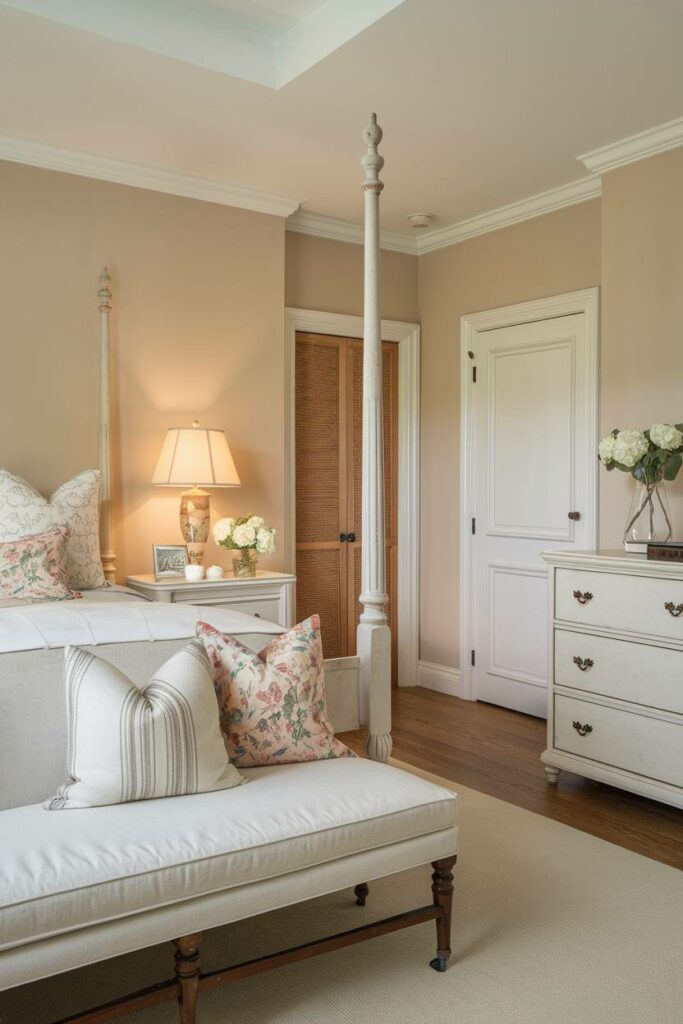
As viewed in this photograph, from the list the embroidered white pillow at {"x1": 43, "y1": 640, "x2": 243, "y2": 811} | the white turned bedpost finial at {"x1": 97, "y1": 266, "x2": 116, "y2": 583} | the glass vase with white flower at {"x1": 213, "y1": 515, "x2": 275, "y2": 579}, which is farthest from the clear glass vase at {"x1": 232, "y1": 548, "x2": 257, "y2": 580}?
the embroidered white pillow at {"x1": 43, "y1": 640, "x2": 243, "y2": 811}

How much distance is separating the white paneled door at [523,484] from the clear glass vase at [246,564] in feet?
4.74

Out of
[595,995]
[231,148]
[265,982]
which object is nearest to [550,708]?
[595,995]

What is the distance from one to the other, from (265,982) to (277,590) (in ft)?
6.80

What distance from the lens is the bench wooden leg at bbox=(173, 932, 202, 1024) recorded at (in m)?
1.75

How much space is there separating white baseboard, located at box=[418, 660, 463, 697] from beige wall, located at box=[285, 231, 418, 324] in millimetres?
2037

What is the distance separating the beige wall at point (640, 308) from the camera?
3686 millimetres

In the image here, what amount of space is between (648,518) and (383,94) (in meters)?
2.01

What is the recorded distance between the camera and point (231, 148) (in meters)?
3.87

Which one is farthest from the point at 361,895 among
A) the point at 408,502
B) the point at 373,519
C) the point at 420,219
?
the point at 420,219

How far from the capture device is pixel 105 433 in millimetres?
3959

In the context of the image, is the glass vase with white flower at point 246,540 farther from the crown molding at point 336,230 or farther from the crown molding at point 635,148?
the crown molding at point 635,148

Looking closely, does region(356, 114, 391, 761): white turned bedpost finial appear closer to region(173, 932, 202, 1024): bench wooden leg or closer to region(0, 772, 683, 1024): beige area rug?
A: region(0, 772, 683, 1024): beige area rug

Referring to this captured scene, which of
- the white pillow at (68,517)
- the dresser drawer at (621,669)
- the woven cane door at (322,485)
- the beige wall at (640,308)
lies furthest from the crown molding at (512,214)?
the white pillow at (68,517)

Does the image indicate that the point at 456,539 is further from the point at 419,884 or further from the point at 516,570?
the point at 419,884
